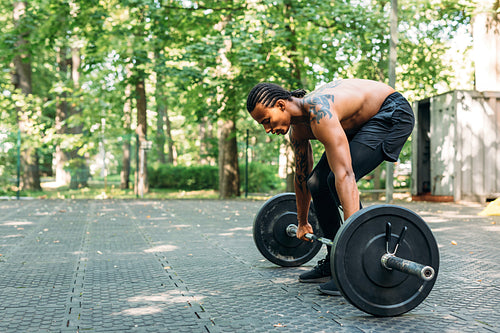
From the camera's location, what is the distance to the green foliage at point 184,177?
912 inches

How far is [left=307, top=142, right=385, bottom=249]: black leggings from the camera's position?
11.8 ft

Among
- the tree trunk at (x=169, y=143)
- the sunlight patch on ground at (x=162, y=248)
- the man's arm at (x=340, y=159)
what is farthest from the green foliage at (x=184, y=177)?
the man's arm at (x=340, y=159)

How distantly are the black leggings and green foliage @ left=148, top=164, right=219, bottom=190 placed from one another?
1905 cm

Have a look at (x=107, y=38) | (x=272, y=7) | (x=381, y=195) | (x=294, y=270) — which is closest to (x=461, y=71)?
(x=381, y=195)

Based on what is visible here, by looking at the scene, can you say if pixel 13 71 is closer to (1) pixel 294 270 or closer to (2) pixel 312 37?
(2) pixel 312 37

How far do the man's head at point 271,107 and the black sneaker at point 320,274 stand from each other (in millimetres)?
1171

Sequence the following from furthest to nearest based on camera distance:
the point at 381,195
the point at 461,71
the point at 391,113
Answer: the point at 461,71 < the point at 381,195 < the point at 391,113

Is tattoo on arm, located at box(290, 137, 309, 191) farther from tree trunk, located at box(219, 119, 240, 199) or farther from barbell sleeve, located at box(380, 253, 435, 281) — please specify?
tree trunk, located at box(219, 119, 240, 199)

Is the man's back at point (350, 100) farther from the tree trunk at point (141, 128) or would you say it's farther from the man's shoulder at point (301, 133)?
the tree trunk at point (141, 128)

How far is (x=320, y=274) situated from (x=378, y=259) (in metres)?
1.09

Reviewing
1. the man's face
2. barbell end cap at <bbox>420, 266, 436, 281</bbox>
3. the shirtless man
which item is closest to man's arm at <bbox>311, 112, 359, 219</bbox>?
the shirtless man

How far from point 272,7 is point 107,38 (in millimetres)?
4619

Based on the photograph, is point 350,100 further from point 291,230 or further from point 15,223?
point 15,223

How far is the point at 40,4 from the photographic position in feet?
46.4
